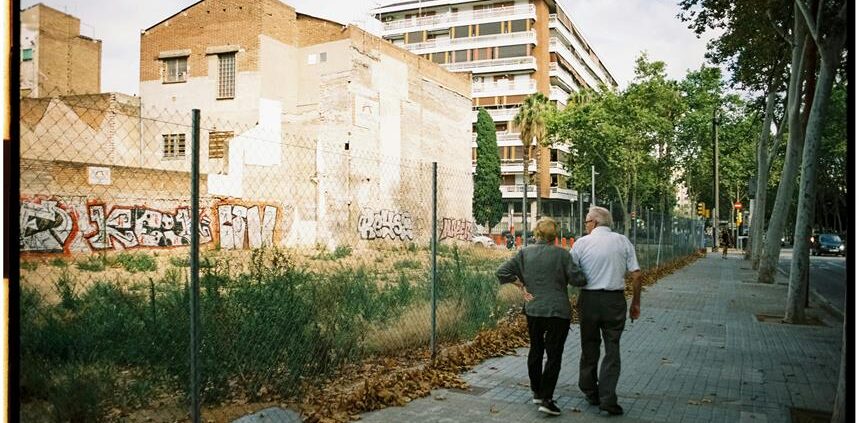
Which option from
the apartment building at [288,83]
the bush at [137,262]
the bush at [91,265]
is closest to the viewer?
the bush at [91,265]

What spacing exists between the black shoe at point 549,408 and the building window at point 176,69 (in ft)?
107

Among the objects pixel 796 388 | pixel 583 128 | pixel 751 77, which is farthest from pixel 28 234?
pixel 583 128

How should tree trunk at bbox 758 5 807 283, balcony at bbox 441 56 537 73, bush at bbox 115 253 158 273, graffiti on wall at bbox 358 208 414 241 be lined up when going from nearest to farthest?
1. bush at bbox 115 253 158 273
2. graffiti on wall at bbox 358 208 414 241
3. tree trunk at bbox 758 5 807 283
4. balcony at bbox 441 56 537 73

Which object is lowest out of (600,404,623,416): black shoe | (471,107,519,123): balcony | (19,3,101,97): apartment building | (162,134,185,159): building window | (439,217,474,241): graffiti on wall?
(600,404,623,416): black shoe

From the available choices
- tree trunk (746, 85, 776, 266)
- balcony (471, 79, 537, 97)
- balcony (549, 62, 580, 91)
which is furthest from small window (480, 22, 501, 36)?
tree trunk (746, 85, 776, 266)

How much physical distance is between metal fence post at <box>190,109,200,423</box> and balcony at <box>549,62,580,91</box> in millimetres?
64926

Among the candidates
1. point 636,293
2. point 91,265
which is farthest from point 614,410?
point 91,265

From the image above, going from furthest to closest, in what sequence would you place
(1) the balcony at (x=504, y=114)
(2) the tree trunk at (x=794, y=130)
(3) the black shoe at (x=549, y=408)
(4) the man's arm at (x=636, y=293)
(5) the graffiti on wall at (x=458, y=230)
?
1. (1) the balcony at (x=504, y=114)
2. (2) the tree trunk at (x=794, y=130)
3. (5) the graffiti on wall at (x=458, y=230)
4. (4) the man's arm at (x=636, y=293)
5. (3) the black shoe at (x=549, y=408)

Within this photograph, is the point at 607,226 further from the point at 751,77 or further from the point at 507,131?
the point at 507,131

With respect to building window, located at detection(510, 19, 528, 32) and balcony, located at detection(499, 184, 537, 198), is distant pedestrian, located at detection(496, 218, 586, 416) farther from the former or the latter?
building window, located at detection(510, 19, 528, 32)

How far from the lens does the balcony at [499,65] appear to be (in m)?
63.0

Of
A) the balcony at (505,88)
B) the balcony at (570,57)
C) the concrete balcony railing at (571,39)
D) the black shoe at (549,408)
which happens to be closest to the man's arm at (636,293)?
the black shoe at (549,408)

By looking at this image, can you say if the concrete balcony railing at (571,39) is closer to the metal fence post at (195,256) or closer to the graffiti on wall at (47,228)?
the graffiti on wall at (47,228)

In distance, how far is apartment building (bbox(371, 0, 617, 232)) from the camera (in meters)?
63.8
